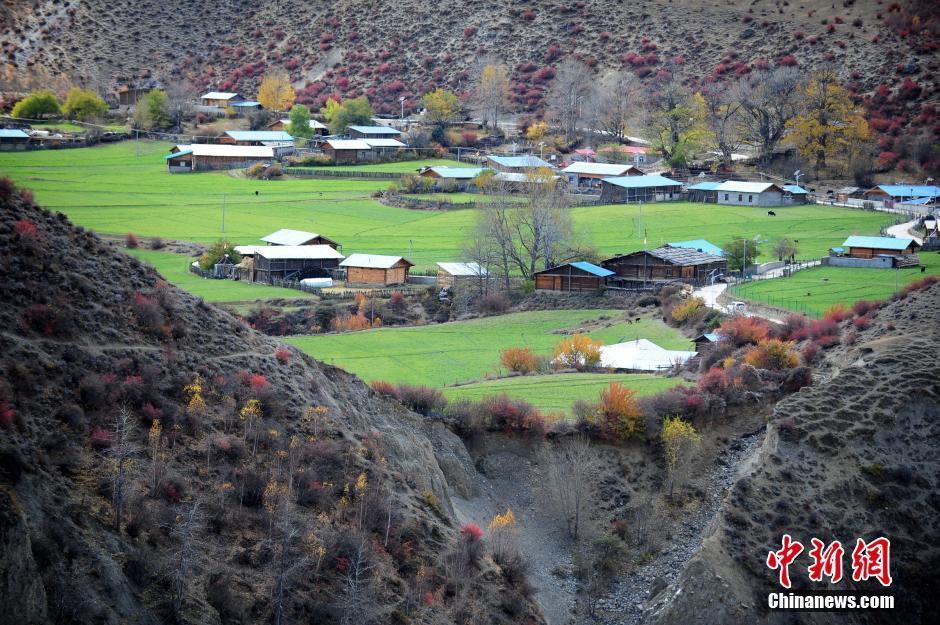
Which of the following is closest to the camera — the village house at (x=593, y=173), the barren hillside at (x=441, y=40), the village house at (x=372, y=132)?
the village house at (x=593, y=173)

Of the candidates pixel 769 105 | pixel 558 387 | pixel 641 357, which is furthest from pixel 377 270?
pixel 769 105

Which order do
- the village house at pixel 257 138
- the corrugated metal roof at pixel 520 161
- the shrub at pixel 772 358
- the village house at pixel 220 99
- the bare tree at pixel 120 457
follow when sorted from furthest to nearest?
the village house at pixel 220 99, the village house at pixel 257 138, the corrugated metal roof at pixel 520 161, the shrub at pixel 772 358, the bare tree at pixel 120 457

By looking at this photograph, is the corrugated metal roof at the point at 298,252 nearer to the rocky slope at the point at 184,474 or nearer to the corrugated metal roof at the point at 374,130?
the rocky slope at the point at 184,474

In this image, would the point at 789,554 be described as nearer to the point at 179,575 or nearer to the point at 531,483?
the point at 531,483

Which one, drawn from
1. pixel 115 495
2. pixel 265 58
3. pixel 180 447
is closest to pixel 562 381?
pixel 180 447

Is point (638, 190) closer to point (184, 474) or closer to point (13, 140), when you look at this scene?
point (13, 140)

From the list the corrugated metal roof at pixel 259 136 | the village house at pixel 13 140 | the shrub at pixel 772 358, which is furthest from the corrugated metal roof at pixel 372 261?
the village house at pixel 13 140

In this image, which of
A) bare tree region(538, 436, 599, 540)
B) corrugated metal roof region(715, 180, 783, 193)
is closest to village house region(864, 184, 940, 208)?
corrugated metal roof region(715, 180, 783, 193)
